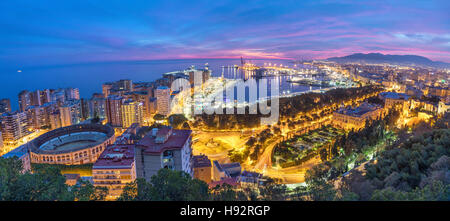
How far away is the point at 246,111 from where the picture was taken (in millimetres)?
10492

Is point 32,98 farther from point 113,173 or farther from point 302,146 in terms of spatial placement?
point 302,146

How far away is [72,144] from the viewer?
8906 mm

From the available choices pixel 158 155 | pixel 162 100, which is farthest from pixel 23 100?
pixel 158 155

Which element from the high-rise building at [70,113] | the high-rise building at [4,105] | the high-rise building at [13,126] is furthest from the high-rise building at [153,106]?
the high-rise building at [4,105]

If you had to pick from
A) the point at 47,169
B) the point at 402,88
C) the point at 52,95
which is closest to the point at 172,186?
the point at 47,169

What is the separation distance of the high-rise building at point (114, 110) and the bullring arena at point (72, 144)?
3.86 feet

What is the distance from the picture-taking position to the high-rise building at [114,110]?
10.5m

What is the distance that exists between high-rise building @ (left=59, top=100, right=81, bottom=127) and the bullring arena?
5.71 ft

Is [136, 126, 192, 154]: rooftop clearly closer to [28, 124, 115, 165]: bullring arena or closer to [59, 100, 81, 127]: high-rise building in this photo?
[28, 124, 115, 165]: bullring arena

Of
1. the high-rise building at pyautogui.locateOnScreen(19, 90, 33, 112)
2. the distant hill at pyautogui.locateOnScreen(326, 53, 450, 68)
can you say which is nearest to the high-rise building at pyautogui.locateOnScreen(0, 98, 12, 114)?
the high-rise building at pyautogui.locateOnScreen(19, 90, 33, 112)

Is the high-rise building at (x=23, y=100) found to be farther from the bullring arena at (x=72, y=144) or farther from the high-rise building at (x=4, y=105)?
the bullring arena at (x=72, y=144)

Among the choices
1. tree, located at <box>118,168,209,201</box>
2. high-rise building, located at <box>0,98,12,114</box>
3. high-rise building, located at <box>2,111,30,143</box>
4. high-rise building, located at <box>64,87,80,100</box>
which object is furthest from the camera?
high-rise building, located at <box>64,87,80,100</box>

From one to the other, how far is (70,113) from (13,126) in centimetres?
210

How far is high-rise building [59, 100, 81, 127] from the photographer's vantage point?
10.6 m
